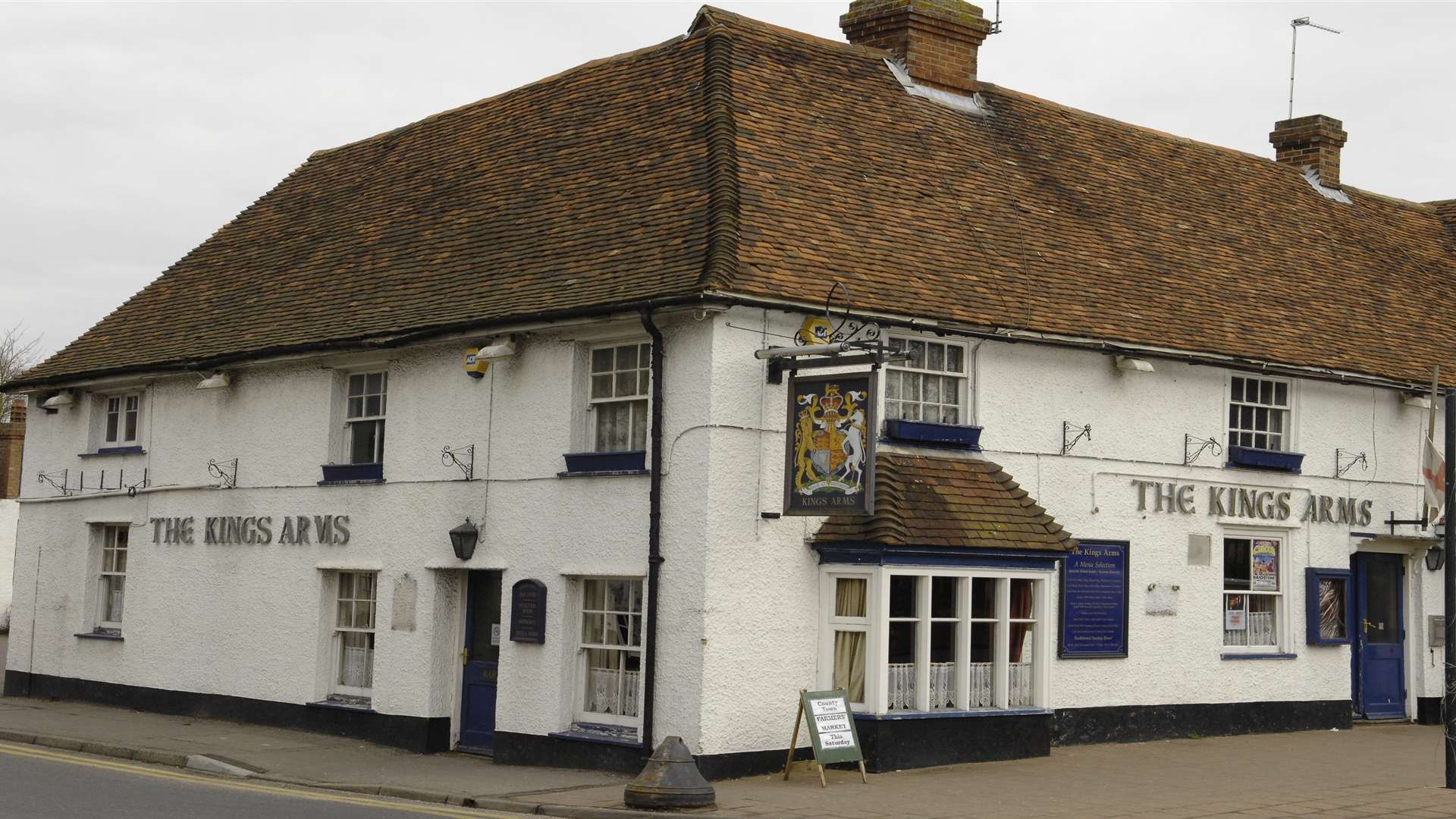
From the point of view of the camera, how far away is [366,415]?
20.0 metres

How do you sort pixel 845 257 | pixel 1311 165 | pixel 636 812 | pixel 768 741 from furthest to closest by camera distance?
1. pixel 1311 165
2. pixel 845 257
3. pixel 768 741
4. pixel 636 812

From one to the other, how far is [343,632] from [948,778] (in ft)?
25.5

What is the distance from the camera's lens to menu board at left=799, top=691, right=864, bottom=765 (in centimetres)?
1486

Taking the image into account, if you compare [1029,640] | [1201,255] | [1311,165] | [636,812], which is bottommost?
[636,812]

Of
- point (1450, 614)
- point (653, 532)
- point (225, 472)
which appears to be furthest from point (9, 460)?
point (1450, 614)

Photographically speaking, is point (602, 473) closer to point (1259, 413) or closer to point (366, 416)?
point (366, 416)

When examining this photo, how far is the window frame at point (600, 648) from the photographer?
16500 millimetres

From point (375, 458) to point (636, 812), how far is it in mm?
7582

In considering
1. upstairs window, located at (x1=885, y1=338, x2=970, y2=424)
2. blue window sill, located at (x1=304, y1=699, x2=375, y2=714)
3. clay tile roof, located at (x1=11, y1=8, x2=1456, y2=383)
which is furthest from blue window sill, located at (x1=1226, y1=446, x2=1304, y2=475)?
blue window sill, located at (x1=304, y1=699, x2=375, y2=714)

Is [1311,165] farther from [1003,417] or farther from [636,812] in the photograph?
[636,812]

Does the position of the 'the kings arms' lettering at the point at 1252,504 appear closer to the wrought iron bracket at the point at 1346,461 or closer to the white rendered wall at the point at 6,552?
the wrought iron bracket at the point at 1346,461

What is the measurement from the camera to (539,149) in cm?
2062

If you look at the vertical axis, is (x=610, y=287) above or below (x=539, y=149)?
below

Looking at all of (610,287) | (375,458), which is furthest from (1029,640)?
(375,458)
